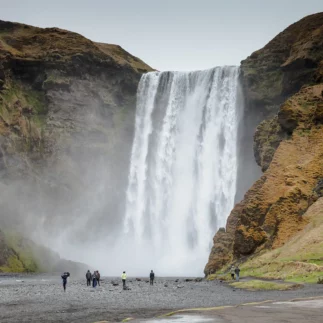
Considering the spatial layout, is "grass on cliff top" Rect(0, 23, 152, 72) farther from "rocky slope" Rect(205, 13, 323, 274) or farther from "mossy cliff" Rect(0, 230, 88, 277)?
"rocky slope" Rect(205, 13, 323, 274)

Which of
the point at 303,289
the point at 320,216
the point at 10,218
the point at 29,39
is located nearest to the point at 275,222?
the point at 320,216

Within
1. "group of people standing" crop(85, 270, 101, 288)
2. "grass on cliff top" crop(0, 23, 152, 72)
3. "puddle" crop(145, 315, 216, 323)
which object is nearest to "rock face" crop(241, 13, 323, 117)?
"grass on cliff top" crop(0, 23, 152, 72)

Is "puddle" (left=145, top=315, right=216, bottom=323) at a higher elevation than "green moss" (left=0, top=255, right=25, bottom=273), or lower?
lower

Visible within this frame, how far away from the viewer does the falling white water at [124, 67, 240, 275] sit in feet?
258

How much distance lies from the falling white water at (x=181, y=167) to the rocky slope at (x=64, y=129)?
14.8ft

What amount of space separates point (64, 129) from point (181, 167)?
79.4 feet

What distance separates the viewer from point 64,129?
95812 mm

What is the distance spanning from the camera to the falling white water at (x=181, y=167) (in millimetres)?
78500

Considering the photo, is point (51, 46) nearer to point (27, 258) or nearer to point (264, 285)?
point (27, 258)

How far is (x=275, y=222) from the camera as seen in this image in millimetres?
45594

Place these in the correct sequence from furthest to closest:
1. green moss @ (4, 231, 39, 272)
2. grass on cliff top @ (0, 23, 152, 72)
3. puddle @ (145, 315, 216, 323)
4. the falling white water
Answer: grass on cliff top @ (0, 23, 152, 72)
the falling white water
green moss @ (4, 231, 39, 272)
puddle @ (145, 315, 216, 323)

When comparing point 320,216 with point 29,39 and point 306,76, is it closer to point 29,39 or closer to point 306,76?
point 306,76

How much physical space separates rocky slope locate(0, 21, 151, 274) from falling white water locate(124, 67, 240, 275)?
4525 millimetres

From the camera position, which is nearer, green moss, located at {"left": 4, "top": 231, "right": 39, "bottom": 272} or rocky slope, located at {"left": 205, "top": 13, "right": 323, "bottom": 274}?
rocky slope, located at {"left": 205, "top": 13, "right": 323, "bottom": 274}
